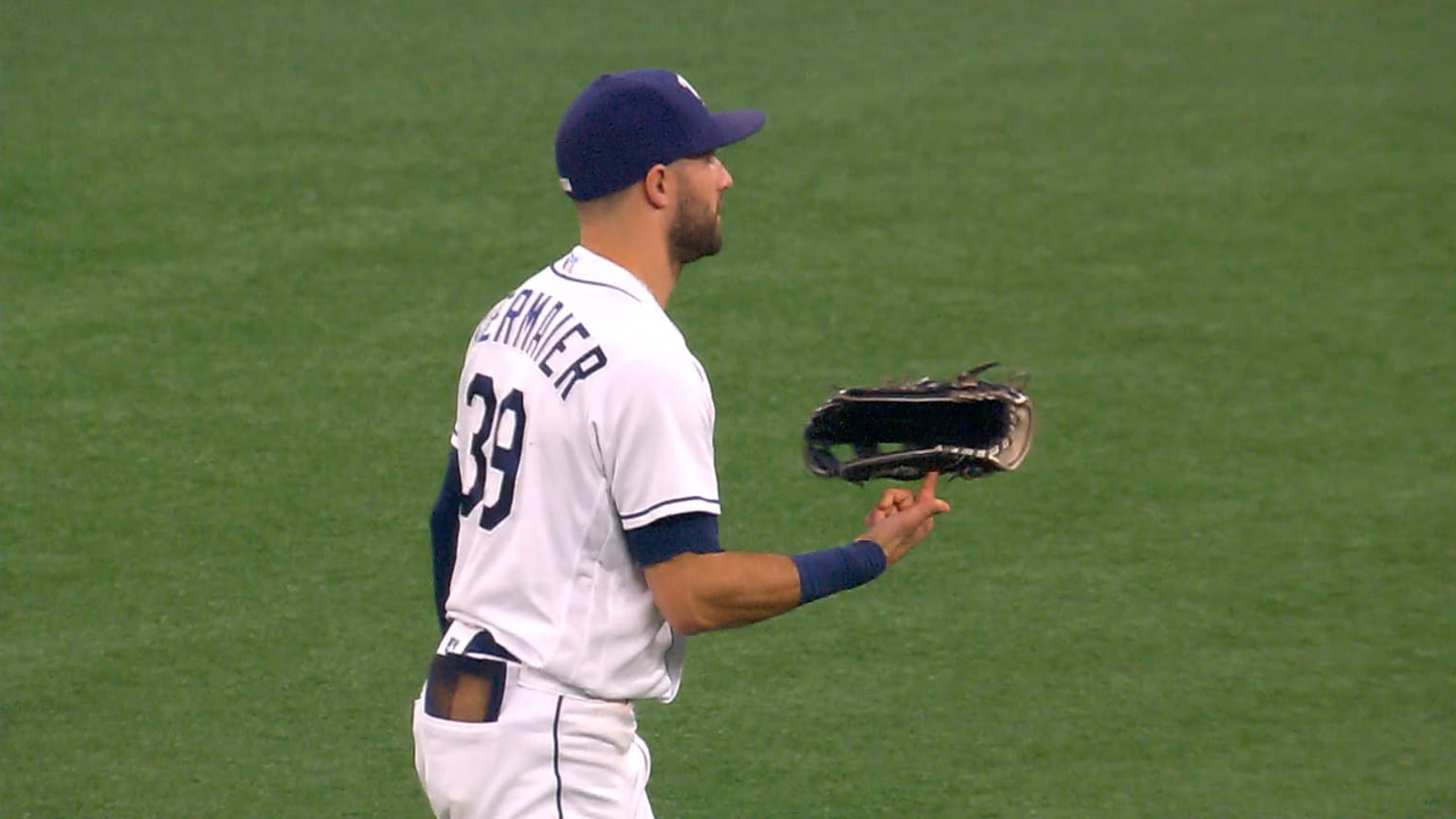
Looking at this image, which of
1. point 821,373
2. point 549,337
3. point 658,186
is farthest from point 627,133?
point 821,373

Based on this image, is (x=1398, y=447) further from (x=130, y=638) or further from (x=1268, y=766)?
(x=130, y=638)

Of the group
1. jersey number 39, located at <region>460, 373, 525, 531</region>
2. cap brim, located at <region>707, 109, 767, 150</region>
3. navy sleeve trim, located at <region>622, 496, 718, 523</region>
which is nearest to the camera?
navy sleeve trim, located at <region>622, 496, 718, 523</region>

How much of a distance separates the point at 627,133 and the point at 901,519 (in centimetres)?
69

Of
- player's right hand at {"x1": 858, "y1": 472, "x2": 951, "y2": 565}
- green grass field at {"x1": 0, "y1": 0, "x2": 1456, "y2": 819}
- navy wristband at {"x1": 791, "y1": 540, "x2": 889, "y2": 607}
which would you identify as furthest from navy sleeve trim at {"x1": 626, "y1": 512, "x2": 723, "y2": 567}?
green grass field at {"x1": 0, "y1": 0, "x2": 1456, "y2": 819}

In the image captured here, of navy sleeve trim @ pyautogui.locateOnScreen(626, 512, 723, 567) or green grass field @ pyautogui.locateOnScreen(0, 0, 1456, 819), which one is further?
green grass field @ pyautogui.locateOnScreen(0, 0, 1456, 819)

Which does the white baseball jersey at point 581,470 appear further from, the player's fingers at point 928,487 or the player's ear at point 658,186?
the player's fingers at point 928,487

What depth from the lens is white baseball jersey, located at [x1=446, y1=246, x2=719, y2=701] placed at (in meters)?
2.68

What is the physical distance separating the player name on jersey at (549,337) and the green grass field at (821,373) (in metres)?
1.83

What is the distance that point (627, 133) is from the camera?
2814 millimetres

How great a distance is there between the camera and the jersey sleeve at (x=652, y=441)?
2.67m

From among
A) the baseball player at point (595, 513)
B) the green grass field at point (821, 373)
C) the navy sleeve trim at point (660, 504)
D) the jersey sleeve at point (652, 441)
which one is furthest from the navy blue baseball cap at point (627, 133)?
the green grass field at point (821, 373)

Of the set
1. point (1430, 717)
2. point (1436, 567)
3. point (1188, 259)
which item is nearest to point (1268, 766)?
point (1430, 717)

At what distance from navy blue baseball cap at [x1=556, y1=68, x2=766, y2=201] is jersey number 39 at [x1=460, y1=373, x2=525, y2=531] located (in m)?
0.32

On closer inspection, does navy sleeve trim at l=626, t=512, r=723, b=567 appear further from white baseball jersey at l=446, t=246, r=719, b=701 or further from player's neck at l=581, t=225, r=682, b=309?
player's neck at l=581, t=225, r=682, b=309
